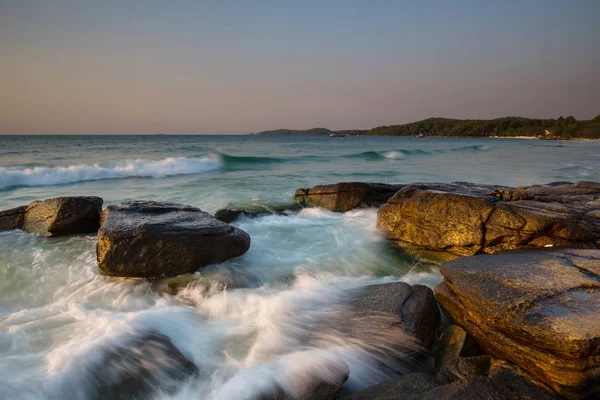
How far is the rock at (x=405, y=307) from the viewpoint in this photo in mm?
3207

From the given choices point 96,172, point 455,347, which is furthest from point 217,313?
point 96,172

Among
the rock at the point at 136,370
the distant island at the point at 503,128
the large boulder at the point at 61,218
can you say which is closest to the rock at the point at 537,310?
the rock at the point at 136,370

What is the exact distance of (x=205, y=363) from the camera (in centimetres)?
318

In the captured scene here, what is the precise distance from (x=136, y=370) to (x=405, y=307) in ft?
8.65

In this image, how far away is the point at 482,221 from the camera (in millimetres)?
4980

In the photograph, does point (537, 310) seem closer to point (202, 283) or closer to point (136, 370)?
point (136, 370)

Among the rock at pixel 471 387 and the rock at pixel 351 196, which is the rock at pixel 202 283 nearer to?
the rock at pixel 471 387

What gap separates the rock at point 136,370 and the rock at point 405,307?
6.04 ft

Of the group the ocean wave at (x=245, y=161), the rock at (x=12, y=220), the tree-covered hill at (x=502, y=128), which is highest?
the tree-covered hill at (x=502, y=128)

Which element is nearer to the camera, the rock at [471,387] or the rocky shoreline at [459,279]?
the rock at [471,387]

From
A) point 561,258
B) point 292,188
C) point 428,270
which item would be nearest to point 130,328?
point 428,270

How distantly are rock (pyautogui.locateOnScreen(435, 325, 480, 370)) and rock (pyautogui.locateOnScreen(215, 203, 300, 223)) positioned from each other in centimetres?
563

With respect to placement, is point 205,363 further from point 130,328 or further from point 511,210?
point 511,210

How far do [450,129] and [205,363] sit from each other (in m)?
127
